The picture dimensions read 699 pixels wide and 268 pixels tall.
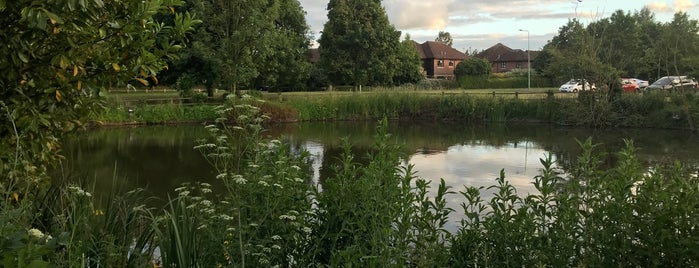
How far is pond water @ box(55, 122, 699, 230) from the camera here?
1334 centimetres

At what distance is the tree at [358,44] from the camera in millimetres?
46188

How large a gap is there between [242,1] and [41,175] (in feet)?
90.2

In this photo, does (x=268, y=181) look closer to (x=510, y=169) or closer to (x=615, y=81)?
(x=510, y=169)

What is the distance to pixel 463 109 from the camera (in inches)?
1298

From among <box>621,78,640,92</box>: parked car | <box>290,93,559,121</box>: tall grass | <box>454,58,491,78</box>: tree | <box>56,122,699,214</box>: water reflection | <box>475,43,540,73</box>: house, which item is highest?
<box>475,43,540,73</box>: house

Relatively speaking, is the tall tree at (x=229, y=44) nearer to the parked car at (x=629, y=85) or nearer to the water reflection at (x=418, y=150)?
the water reflection at (x=418, y=150)

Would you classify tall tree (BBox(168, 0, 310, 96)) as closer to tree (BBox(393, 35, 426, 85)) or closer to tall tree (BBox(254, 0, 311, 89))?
tall tree (BBox(254, 0, 311, 89))

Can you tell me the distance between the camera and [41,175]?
454cm

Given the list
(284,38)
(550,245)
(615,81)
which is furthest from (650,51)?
(550,245)

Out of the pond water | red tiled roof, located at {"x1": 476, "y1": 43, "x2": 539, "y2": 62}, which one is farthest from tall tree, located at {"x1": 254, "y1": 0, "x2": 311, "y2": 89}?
red tiled roof, located at {"x1": 476, "y1": 43, "x2": 539, "y2": 62}

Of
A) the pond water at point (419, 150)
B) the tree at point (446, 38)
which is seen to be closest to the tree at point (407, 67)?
the pond water at point (419, 150)

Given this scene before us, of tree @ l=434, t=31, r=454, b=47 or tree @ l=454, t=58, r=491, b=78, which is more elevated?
tree @ l=434, t=31, r=454, b=47

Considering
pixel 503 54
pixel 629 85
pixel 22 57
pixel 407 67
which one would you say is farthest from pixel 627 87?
pixel 503 54

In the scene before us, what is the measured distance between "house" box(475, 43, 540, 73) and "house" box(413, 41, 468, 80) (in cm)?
780
